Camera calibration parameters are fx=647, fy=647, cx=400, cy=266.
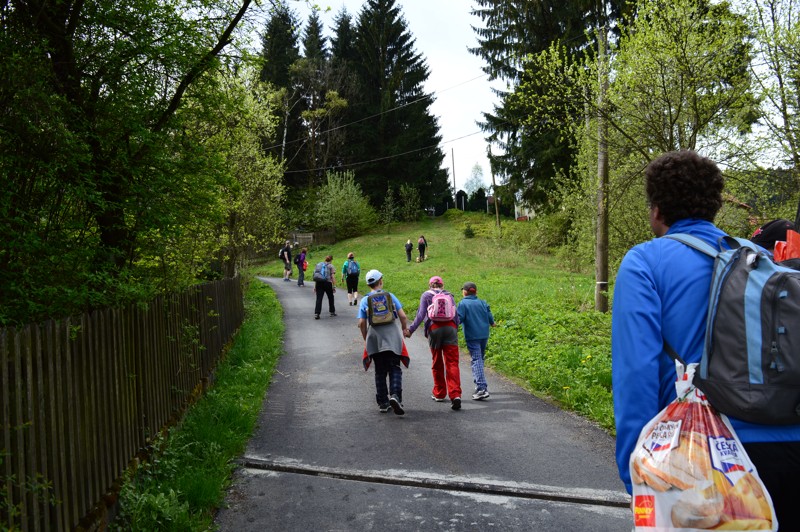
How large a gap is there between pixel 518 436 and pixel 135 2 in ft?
18.8

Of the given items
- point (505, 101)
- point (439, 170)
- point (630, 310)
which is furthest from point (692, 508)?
point (439, 170)

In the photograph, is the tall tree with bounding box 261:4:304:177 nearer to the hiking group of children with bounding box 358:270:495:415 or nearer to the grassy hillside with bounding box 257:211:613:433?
the grassy hillside with bounding box 257:211:613:433

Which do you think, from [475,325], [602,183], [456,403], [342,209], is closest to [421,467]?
[456,403]

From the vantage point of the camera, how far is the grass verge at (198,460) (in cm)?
467

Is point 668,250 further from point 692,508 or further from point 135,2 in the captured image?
point 135,2

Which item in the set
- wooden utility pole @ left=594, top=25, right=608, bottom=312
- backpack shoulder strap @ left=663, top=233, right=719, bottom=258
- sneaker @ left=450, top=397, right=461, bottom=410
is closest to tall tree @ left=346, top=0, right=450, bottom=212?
wooden utility pole @ left=594, top=25, right=608, bottom=312

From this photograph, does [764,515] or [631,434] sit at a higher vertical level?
[631,434]

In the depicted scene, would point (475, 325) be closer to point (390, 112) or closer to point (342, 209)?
point (342, 209)

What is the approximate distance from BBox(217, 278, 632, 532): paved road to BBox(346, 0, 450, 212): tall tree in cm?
5198

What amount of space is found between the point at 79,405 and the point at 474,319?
602 cm

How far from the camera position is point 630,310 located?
2.25 m

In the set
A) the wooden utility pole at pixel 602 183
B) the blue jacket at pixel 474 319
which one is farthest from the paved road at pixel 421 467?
the wooden utility pole at pixel 602 183

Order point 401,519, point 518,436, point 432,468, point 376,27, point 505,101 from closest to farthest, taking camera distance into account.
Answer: point 401,519 < point 432,468 < point 518,436 < point 505,101 < point 376,27

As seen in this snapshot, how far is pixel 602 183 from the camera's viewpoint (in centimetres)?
1418
